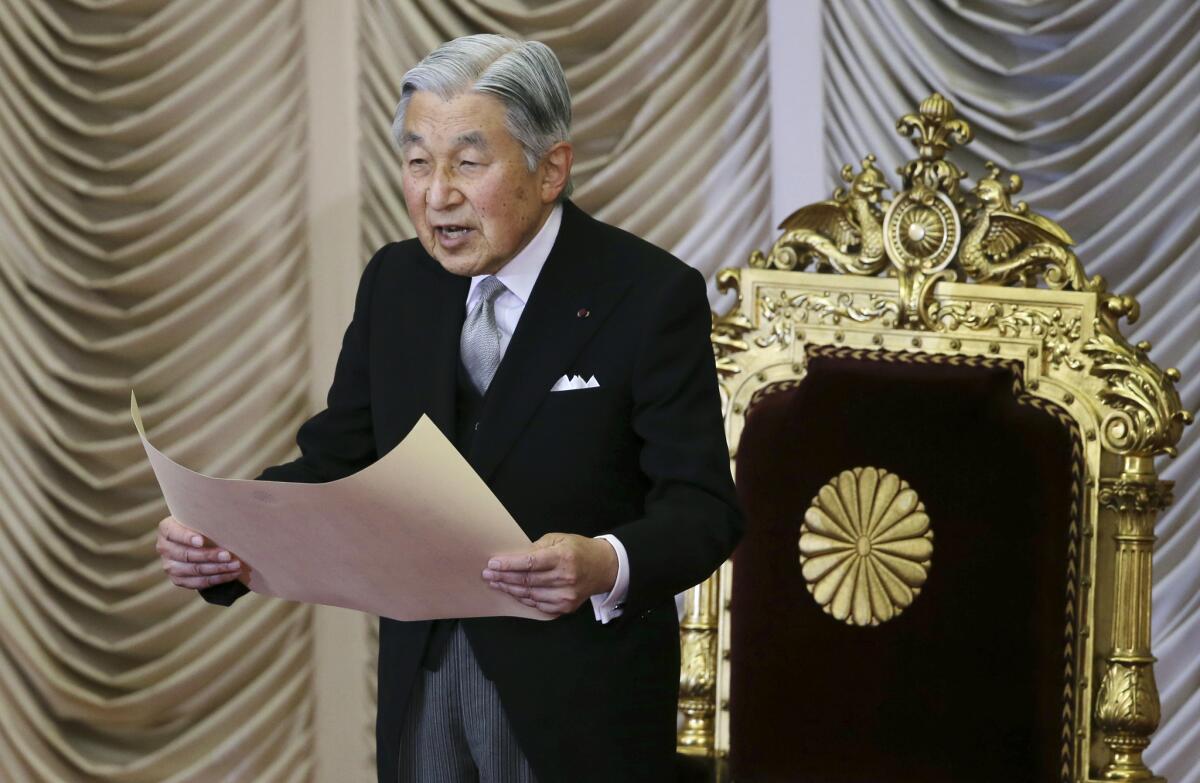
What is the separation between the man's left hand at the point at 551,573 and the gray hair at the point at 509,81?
0.42 metres

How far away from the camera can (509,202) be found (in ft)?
4.64

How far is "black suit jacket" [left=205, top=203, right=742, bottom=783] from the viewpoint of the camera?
139 centimetres

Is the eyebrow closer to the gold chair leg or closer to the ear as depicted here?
the ear

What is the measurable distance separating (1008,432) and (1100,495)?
16 centimetres

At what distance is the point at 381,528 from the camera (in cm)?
126

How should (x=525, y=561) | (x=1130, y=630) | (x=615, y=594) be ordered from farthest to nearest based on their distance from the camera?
(x=1130, y=630) → (x=615, y=594) → (x=525, y=561)

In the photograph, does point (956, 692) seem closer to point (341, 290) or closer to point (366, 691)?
point (366, 691)

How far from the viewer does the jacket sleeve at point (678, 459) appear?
1345 millimetres

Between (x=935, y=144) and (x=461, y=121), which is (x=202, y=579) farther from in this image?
(x=935, y=144)

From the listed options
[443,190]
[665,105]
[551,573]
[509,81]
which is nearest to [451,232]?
[443,190]

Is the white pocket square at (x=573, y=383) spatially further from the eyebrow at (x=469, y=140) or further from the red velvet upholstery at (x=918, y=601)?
the red velvet upholstery at (x=918, y=601)

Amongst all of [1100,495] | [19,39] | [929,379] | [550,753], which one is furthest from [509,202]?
[19,39]

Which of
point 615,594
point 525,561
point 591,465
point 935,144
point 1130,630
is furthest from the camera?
point 935,144

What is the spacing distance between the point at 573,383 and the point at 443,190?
24 cm
